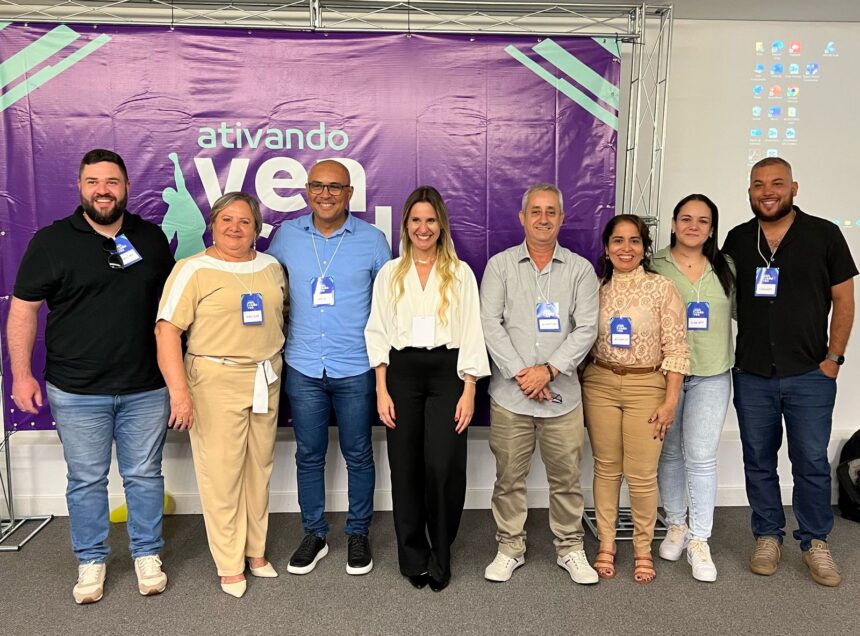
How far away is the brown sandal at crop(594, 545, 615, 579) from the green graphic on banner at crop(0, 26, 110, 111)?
340 centimetres

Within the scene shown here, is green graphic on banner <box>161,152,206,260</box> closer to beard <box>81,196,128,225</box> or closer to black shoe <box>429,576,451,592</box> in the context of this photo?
beard <box>81,196,128,225</box>

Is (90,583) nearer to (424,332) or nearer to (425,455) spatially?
(425,455)

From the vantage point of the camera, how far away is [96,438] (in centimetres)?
243

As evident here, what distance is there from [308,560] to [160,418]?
904 mm

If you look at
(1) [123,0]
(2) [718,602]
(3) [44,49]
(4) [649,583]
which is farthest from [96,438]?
(2) [718,602]

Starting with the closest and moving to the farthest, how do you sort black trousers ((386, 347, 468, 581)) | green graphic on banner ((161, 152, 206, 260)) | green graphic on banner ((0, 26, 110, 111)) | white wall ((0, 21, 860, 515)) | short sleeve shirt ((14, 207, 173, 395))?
short sleeve shirt ((14, 207, 173, 395))
black trousers ((386, 347, 468, 581))
green graphic on banner ((0, 26, 110, 111))
green graphic on banner ((161, 152, 206, 260))
white wall ((0, 21, 860, 515))

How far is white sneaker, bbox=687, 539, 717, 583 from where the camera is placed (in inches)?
102

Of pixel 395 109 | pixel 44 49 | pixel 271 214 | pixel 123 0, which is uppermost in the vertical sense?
pixel 123 0

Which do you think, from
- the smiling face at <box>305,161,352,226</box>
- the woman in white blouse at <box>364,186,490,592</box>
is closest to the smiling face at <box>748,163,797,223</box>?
the woman in white blouse at <box>364,186,490,592</box>

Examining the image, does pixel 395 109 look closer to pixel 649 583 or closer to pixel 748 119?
pixel 748 119

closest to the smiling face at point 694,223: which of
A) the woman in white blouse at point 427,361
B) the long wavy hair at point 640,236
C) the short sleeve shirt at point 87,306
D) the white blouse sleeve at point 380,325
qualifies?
the long wavy hair at point 640,236

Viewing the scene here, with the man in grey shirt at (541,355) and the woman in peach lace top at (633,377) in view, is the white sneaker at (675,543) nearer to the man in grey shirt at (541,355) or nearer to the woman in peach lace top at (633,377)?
the woman in peach lace top at (633,377)

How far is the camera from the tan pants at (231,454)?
240 cm

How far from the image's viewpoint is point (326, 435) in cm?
271
